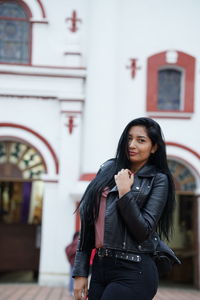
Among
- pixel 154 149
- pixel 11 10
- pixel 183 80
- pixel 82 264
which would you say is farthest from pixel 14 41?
pixel 82 264

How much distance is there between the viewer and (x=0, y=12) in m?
11.9

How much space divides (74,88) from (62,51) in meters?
0.92

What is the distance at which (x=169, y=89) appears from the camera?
12.1 meters

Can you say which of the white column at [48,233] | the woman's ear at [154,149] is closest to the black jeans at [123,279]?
the woman's ear at [154,149]

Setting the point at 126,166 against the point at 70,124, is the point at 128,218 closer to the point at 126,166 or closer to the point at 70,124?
the point at 126,166

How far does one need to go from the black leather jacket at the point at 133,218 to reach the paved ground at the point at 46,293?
6711 millimetres

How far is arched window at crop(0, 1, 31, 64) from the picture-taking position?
38.6 ft

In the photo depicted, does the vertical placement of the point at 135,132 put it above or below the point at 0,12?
below

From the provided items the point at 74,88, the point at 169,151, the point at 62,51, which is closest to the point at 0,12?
the point at 62,51

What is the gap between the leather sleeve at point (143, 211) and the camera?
8.75 feet

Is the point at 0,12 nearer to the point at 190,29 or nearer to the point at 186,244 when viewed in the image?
the point at 190,29

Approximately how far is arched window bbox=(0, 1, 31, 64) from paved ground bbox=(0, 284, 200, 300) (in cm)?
506

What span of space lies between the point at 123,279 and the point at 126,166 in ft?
2.19

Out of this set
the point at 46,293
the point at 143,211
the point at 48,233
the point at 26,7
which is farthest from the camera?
the point at 26,7
